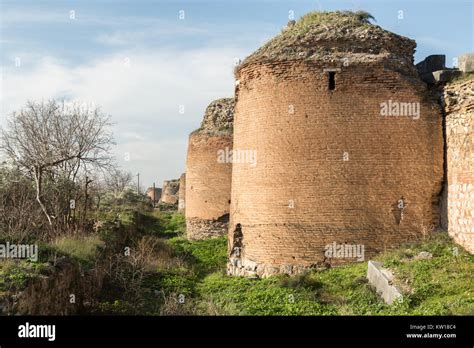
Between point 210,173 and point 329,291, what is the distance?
11.5 m

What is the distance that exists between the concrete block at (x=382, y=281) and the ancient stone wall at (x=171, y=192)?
38461 millimetres

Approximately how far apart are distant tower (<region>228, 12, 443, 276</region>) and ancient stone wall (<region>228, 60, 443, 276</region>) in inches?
0.8

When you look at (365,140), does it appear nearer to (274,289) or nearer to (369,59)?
(369,59)

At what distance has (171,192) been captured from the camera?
4847 cm

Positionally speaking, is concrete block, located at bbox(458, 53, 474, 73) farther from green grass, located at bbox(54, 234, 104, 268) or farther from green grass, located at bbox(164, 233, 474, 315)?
green grass, located at bbox(54, 234, 104, 268)

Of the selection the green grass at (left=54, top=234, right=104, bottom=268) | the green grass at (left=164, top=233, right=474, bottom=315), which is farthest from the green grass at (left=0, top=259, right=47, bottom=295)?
the green grass at (left=164, top=233, right=474, bottom=315)

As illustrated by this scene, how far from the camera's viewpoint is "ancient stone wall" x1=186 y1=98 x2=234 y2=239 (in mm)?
20250

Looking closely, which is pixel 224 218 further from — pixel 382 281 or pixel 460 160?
pixel 382 281

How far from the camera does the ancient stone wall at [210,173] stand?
20.2 m

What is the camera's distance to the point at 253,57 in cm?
1194

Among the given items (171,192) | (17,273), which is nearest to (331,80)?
(17,273)

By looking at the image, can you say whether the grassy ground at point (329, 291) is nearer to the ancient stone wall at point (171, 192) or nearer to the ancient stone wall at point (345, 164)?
the ancient stone wall at point (345, 164)

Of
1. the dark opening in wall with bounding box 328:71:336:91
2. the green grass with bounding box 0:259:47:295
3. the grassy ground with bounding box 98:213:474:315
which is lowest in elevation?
the grassy ground with bounding box 98:213:474:315

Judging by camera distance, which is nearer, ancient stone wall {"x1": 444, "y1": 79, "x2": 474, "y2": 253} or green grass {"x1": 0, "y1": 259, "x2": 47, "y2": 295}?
green grass {"x1": 0, "y1": 259, "x2": 47, "y2": 295}
